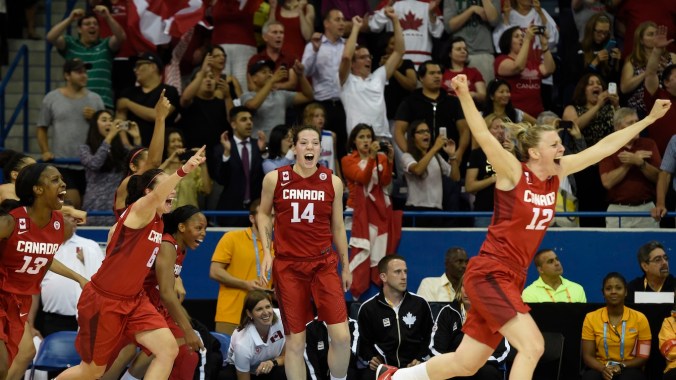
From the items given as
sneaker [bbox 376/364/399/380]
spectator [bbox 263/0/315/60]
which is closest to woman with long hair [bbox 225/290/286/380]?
sneaker [bbox 376/364/399/380]

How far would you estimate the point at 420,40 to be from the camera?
51.3ft

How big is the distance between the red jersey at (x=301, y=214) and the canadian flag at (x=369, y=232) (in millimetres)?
2797

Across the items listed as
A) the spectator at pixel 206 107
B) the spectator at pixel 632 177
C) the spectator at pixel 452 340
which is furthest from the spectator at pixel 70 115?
the spectator at pixel 632 177

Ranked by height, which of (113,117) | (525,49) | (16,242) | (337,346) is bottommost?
(337,346)

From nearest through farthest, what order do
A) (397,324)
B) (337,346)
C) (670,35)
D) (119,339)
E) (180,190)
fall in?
(119,339), (337,346), (397,324), (180,190), (670,35)

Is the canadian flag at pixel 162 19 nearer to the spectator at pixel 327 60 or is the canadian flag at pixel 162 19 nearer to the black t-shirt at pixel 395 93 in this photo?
the spectator at pixel 327 60

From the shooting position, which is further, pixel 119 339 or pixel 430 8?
pixel 430 8

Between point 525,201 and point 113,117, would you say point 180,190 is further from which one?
point 525,201

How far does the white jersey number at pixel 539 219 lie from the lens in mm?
8602

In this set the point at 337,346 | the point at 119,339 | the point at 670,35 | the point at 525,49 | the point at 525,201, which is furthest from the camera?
the point at 670,35

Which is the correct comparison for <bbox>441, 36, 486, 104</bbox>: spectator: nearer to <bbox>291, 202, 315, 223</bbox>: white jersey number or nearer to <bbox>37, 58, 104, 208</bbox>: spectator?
<bbox>37, 58, 104, 208</bbox>: spectator

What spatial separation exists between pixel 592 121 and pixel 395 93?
255cm

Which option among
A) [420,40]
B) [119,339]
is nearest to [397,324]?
[119,339]

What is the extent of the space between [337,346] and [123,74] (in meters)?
6.72
